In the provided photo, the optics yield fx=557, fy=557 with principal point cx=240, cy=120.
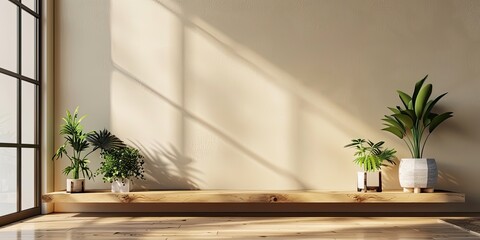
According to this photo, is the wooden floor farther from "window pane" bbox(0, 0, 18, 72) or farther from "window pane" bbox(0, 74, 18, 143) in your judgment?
"window pane" bbox(0, 0, 18, 72)

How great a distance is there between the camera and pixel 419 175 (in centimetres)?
457

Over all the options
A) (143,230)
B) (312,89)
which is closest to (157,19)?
(312,89)

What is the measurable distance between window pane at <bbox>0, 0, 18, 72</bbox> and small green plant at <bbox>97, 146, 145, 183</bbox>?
3.43ft

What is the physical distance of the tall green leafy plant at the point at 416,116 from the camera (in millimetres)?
4621

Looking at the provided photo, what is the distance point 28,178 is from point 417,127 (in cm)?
331

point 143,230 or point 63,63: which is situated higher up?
point 63,63

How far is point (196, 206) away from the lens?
4945mm

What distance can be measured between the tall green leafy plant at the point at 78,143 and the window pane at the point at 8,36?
0.64 metres

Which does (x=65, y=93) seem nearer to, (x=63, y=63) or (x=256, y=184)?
(x=63, y=63)

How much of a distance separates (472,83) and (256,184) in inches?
83.6

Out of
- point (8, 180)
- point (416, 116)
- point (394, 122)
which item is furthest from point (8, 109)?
point (416, 116)

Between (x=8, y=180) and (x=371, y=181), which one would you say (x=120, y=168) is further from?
(x=371, y=181)

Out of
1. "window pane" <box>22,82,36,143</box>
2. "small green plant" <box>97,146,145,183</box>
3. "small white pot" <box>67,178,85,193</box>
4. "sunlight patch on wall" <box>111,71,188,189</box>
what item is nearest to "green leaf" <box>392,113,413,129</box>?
"sunlight patch on wall" <box>111,71,188,189</box>

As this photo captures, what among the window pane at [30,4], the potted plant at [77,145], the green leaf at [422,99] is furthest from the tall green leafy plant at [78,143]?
the green leaf at [422,99]
